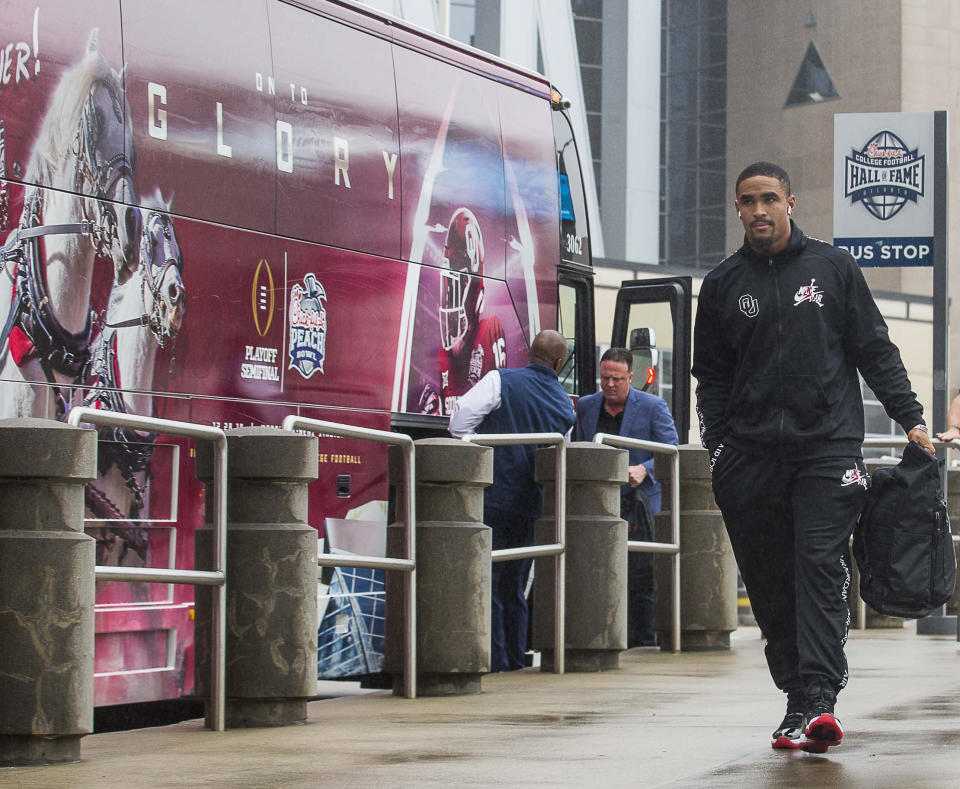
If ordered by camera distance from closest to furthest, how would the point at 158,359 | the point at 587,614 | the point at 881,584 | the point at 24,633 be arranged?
the point at 24,633, the point at 881,584, the point at 158,359, the point at 587,614

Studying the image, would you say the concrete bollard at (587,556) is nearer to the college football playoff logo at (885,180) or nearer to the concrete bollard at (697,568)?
the concrete bollard at (697,568)

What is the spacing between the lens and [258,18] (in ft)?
31.1

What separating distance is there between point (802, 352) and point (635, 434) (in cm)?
532

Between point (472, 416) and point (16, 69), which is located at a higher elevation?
point (16, 69)

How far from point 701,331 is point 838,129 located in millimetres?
7771

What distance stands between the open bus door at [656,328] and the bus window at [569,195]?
2.30 feet

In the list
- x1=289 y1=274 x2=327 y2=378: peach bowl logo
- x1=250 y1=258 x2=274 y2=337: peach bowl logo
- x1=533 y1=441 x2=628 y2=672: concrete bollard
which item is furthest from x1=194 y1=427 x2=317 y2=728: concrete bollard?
x1=533 y1=441 x2=628 y2=672: concrete bollard

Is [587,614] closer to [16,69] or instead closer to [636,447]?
[636,447]

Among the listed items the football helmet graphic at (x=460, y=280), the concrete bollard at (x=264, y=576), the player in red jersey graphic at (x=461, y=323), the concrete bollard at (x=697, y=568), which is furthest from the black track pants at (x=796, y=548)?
the concrete bollard at (x=697, y=568)

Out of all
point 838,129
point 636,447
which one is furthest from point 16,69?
point 838,129

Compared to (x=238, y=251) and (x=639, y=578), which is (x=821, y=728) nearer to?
(x=238, y=251)

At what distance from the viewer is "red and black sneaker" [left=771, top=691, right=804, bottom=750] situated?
21.3ft

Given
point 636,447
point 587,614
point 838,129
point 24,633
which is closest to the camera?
point 24,633

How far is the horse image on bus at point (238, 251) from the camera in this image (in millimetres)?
8047
